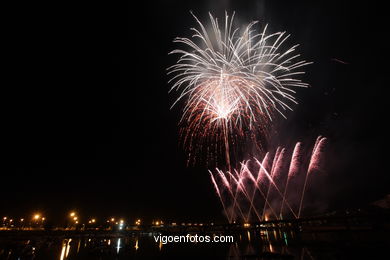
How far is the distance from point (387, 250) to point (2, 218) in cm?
12145

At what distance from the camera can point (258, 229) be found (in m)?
30.0

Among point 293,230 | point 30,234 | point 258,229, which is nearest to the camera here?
point 293,230

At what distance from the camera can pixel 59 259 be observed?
27266 mm

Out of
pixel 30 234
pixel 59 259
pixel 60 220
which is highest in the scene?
pixel 60 220

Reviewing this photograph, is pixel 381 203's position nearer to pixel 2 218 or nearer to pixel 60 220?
pixel 60 220

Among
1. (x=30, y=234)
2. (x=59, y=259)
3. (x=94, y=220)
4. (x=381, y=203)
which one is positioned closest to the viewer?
(x=59, y=259)

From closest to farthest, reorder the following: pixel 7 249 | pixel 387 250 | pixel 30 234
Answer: pixel 387 250 < pixel 7 249 < pixel 30 234

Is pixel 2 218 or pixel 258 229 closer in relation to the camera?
pixel 258 229

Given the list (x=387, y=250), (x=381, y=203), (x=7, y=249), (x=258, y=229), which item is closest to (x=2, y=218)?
(x=7, y=249)

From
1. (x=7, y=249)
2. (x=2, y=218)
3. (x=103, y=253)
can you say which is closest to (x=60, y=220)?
(x=2, y=218)

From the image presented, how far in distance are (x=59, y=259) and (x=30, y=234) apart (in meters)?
26.4

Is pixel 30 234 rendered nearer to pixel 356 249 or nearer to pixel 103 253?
pixel 103 253

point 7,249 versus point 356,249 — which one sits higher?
point 7,249

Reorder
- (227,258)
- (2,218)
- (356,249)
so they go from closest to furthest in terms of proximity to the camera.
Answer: (356,249)
(227,258)
(2,218)
